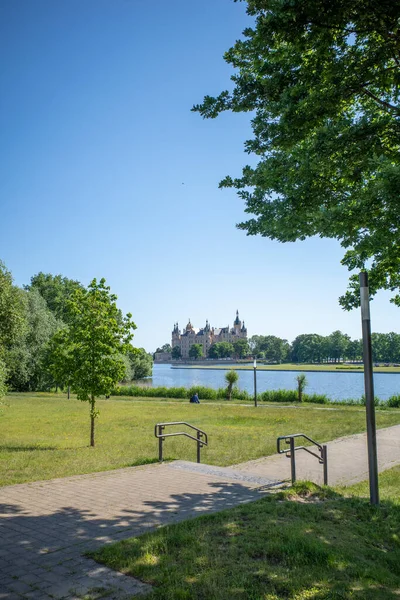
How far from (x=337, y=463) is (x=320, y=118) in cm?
818

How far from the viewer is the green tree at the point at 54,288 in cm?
6347

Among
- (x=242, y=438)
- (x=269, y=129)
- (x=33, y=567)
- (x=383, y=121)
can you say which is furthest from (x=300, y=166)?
(x=242, y=438)

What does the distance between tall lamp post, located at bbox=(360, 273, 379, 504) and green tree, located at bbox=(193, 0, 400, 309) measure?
1.28 meters

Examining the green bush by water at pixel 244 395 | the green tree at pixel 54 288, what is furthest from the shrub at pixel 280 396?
the green tree at pixel 54 288

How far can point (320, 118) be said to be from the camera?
6789 millimetres

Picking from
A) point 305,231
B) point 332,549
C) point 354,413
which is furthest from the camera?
point 354,413

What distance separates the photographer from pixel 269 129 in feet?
23.7

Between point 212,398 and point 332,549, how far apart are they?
3346 centimetres

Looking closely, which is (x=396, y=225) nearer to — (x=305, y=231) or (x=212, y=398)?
(x=305, y=231)

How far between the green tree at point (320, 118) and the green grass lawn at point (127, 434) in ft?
20.1

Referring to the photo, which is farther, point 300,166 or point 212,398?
point 212,398

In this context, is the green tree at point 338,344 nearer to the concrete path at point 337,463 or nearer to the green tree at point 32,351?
the green tree at point 32,351

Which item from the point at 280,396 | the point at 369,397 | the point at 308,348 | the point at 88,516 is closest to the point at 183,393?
the point at 280,396

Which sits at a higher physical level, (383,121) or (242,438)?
(383,121)
